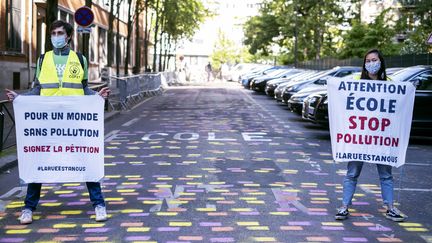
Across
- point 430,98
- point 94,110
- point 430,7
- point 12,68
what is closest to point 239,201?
point 94,110

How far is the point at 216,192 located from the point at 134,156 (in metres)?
3.45

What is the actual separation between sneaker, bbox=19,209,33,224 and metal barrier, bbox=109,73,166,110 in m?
15.3

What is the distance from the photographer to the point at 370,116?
6.91 meters

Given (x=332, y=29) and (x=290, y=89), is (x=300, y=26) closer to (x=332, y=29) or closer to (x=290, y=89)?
(x=332, y=29)

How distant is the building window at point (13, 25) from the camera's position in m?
26.5

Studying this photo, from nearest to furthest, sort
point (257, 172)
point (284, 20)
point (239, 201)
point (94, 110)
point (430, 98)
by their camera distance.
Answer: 1. point (94, 110)
2. point (239, 201)
3. point (257, 172)
4. point (430, 98)
5. point (284, 20)

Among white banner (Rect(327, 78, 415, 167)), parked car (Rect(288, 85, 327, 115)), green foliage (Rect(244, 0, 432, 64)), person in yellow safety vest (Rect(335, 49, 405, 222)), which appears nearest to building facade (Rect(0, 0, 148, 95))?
parked car (Rect(288, 85, 327, 115))

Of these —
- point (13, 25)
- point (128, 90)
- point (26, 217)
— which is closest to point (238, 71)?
point (13, 25)

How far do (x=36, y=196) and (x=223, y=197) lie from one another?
221 cm

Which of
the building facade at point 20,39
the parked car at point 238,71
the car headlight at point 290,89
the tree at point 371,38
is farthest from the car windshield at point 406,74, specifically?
the parked car at point 238,71

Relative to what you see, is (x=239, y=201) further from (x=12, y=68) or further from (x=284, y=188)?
(x=12, y=68)

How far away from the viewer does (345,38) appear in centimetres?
5122

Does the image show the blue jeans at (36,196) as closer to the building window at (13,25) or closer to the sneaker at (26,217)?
the sneaker at (26,217)

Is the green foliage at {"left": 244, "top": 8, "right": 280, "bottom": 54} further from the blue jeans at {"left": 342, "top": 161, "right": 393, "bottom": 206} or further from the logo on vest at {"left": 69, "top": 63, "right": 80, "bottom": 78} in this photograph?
the logo on vest at {"left": 69, "top": 63, "right": 80, "bottom": 78}
